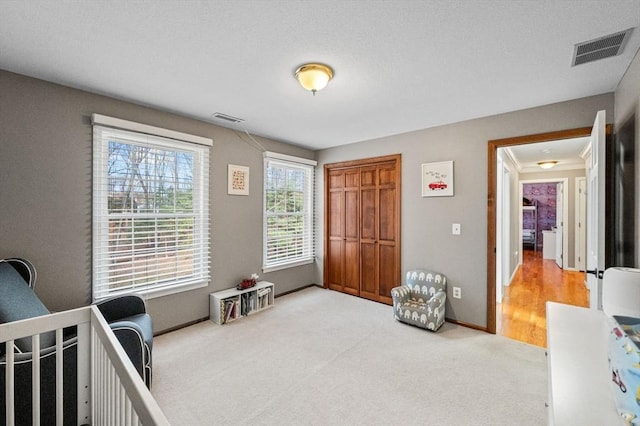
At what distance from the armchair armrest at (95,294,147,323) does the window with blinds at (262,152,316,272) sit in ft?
5.75

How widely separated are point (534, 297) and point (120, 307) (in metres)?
5.45

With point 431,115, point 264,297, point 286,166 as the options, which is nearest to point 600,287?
point 431,115

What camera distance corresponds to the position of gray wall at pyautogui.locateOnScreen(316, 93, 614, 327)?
2.93m

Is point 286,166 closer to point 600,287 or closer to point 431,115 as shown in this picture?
point 431,115

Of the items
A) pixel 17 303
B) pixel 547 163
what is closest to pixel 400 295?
pixel 17 303

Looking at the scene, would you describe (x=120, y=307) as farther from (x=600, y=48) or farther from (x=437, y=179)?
(x=600, y=48)

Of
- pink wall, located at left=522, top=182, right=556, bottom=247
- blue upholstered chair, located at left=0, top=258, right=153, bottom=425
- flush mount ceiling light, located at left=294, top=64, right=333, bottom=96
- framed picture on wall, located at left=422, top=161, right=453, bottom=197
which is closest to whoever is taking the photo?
blue upholstered chair, located at left=0, top=258, right=153, bottom=425

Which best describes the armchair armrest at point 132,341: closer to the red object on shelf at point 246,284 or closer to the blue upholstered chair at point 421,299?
the red object on shelf at point 246,284

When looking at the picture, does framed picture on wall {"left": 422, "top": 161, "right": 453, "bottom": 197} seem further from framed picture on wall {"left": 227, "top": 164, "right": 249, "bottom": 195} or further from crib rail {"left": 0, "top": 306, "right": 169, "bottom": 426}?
crib rail {"left": 0, "top": 306, "right": 169, "bottom": 426}

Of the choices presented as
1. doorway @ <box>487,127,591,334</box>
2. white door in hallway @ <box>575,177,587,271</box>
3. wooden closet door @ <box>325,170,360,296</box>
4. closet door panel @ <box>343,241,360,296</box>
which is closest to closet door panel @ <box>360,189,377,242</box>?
wooden closet door @ <box>325,170,360,296</box>

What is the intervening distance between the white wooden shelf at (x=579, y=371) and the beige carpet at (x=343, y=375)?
0.74m

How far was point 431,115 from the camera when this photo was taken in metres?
3.15

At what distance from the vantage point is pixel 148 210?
9.62ft

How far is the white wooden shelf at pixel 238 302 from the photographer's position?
333 centimetres
